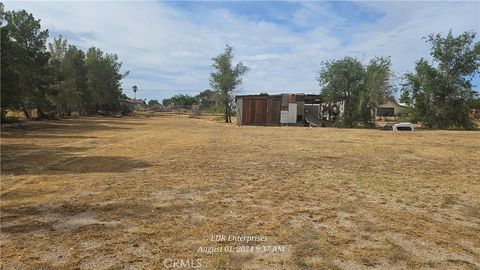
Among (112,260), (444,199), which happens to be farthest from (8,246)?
(444,199)

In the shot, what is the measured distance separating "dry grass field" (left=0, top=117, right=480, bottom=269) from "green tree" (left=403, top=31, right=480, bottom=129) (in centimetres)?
2681

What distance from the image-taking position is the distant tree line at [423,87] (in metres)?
33.9

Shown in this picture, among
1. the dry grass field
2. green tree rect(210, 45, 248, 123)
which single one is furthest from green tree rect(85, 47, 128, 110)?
the dry grass field

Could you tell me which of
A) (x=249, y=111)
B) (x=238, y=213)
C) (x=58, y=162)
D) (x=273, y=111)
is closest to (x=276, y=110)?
(x=273, y=111)

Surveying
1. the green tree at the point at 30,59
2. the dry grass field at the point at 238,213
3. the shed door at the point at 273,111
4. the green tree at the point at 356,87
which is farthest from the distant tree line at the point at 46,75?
the green tree at the point at 356,87

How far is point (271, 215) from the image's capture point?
5543 millimetres

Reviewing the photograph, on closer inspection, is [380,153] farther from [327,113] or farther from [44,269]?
[327,113]

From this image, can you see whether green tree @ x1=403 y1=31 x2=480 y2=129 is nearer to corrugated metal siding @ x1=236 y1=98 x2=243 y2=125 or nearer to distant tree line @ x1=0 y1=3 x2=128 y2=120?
corrugated metal siding @ x1=236 y1=98 x2=243 y2=125

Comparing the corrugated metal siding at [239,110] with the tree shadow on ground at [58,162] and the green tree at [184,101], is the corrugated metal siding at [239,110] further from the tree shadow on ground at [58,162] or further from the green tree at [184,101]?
the green tree at [184,101]

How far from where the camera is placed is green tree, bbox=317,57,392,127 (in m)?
35.1

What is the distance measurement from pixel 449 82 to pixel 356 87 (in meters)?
7.55

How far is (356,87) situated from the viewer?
3634cm

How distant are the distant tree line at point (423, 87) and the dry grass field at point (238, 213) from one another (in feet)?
84.9

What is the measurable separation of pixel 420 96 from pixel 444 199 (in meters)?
32.0
